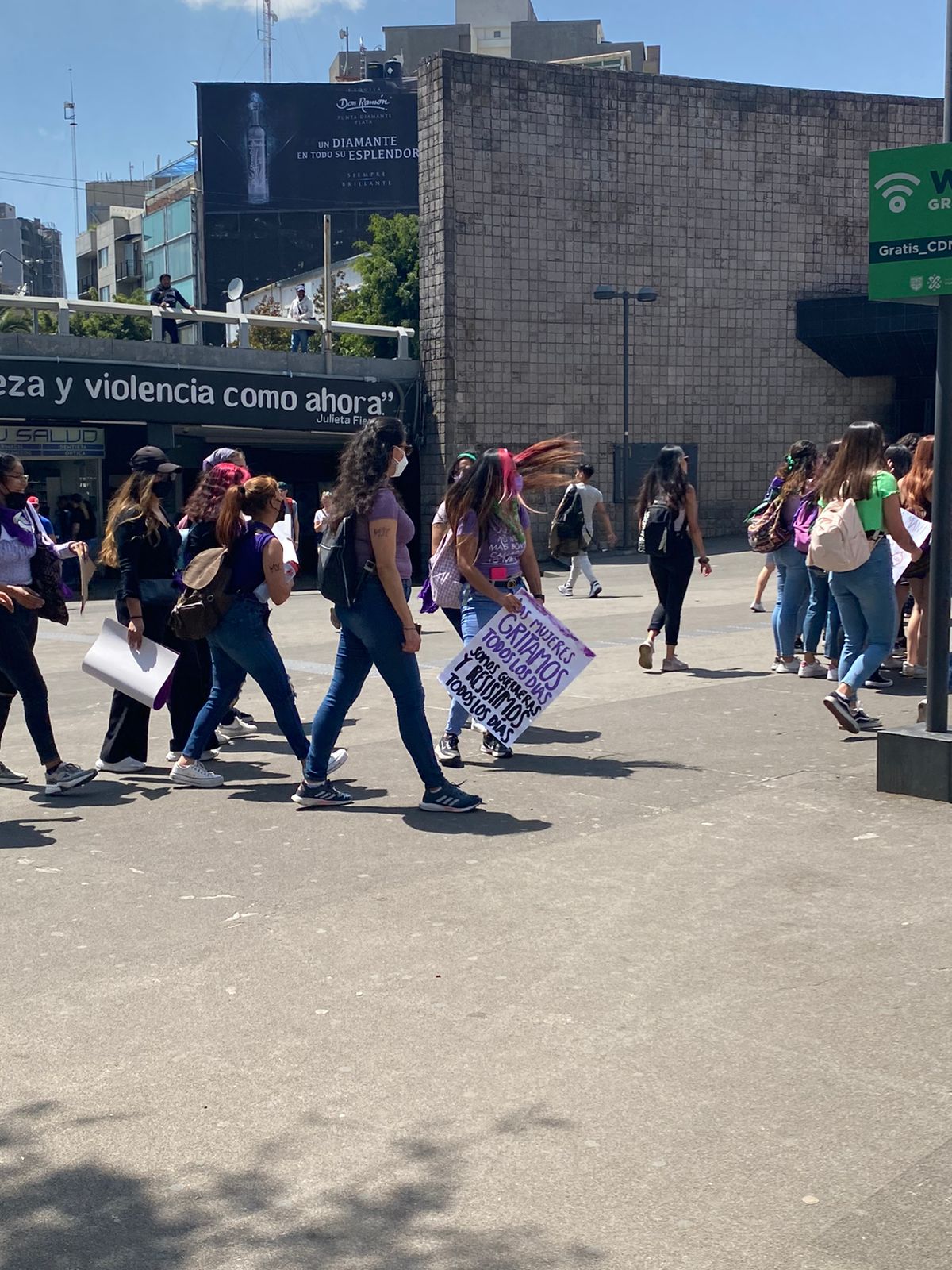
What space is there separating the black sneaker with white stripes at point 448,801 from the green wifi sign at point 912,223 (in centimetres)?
315

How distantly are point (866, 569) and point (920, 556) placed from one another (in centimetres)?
146

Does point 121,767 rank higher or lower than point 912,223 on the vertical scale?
lower

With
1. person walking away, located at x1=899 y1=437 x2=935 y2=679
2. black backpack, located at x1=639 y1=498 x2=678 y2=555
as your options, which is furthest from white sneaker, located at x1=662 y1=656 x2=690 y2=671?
person walking away, located at x1=899 y1=437 x2=935 y2=679

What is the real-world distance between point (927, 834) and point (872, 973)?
6.17 feet

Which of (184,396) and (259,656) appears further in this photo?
(184,396)

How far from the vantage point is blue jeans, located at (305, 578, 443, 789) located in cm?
690

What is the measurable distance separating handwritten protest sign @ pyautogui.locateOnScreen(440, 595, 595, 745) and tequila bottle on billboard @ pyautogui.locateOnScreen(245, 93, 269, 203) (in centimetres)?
6427

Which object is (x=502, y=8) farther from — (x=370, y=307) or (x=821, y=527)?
(x=821, y=527)

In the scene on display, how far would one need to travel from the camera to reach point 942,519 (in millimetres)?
7016

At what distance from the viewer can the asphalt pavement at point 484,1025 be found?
10.6 ft

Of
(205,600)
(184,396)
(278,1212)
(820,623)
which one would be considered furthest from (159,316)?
(278,1212)

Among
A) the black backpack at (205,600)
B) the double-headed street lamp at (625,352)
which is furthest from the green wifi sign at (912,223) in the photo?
the double-headed street lamp at (625,352)

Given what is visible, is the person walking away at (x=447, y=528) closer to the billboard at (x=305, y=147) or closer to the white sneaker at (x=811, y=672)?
the white sneaker at (x=811, y=672)

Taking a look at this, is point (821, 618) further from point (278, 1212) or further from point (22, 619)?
point (278, 1212)
